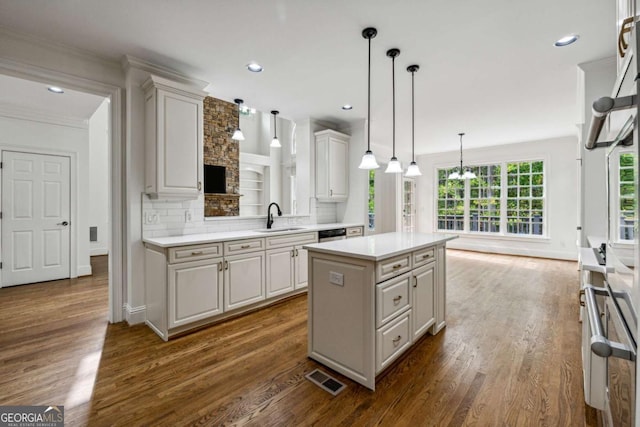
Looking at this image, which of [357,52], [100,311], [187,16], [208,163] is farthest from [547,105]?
[100,311]

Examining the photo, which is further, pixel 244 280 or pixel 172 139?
pixel 244 280

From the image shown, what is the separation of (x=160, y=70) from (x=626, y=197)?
11.8 feet

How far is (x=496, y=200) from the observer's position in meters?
7.23

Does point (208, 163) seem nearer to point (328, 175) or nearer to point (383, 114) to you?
point (328, 175)

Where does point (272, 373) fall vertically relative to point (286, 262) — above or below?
below

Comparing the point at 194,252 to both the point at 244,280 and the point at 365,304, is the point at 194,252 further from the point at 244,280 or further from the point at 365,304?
the point at 365,304

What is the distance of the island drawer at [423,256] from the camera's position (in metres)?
2.33

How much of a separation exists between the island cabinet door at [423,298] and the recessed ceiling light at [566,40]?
88.1 inches

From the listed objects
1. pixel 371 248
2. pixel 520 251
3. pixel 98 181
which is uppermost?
pixel 98 181

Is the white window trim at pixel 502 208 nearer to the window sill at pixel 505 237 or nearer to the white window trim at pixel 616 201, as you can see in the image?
the window sill at pixel 505 237

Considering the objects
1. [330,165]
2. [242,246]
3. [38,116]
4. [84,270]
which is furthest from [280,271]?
[38,116]

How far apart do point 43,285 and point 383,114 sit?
18.8ft

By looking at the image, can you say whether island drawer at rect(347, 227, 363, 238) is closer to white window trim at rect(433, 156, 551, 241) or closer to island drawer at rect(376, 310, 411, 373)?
island drawer at rect(376, 310, 411, 373)

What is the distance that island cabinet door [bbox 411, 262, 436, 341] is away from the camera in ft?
7.65
